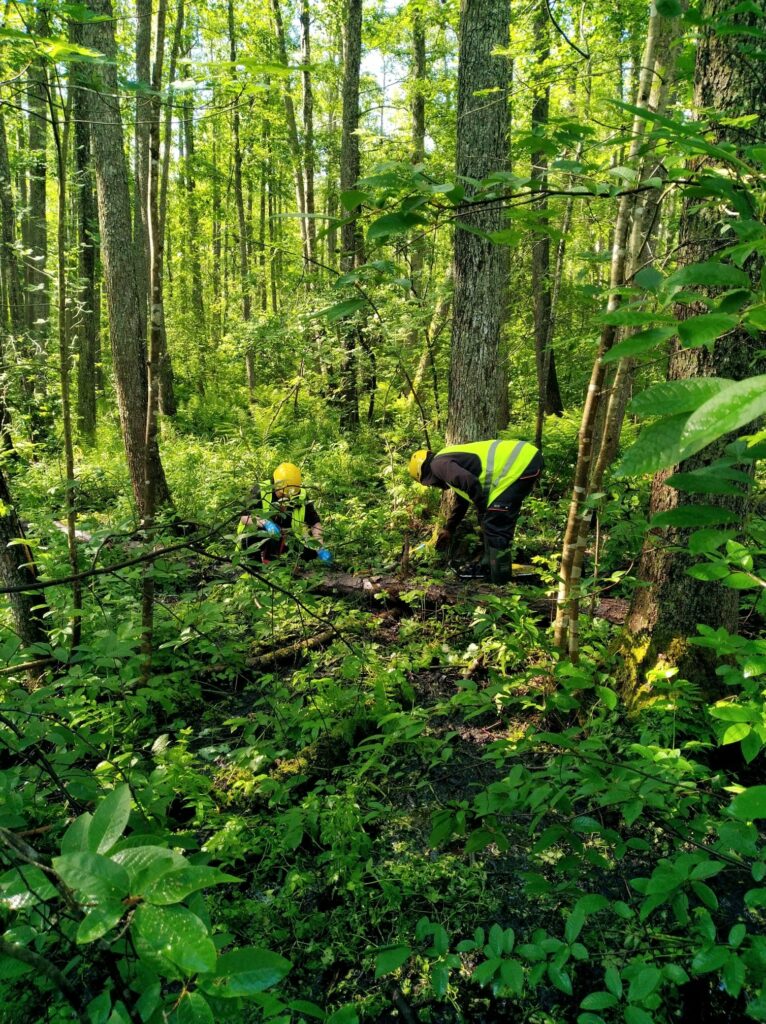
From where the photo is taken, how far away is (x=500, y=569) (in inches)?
226

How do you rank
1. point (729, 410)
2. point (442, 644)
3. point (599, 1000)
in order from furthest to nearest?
point (442, 644) < point (599, 1000) < point (729, 410)

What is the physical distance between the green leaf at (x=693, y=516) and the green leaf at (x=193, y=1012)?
95 cm

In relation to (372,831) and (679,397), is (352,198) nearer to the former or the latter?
(679,397)

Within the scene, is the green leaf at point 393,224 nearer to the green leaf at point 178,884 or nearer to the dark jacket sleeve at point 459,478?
the green leaf at point 178,884

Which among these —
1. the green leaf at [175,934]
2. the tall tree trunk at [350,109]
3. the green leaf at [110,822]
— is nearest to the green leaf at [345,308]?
the green leaf at [110,822]

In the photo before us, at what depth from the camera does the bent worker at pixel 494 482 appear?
5.81m

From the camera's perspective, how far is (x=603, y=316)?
80 centimetres

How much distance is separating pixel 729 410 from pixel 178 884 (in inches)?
34.3

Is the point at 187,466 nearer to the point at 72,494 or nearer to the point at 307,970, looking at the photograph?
the point at 72,494

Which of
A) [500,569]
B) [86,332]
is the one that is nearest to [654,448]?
[500,569]

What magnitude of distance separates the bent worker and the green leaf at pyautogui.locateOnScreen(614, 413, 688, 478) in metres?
5.05

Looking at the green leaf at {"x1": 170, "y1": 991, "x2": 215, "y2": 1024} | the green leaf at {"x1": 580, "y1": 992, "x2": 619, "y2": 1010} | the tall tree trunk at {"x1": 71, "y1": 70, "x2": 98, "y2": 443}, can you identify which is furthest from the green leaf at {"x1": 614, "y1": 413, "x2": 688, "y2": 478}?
the tall tree trunk at {"x1": 71, "y1": 70, "x2": 98, "y2": 443}

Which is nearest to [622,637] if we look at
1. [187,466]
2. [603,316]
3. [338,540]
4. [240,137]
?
[603,316]

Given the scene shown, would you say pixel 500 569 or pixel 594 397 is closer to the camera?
pixel 594 397
